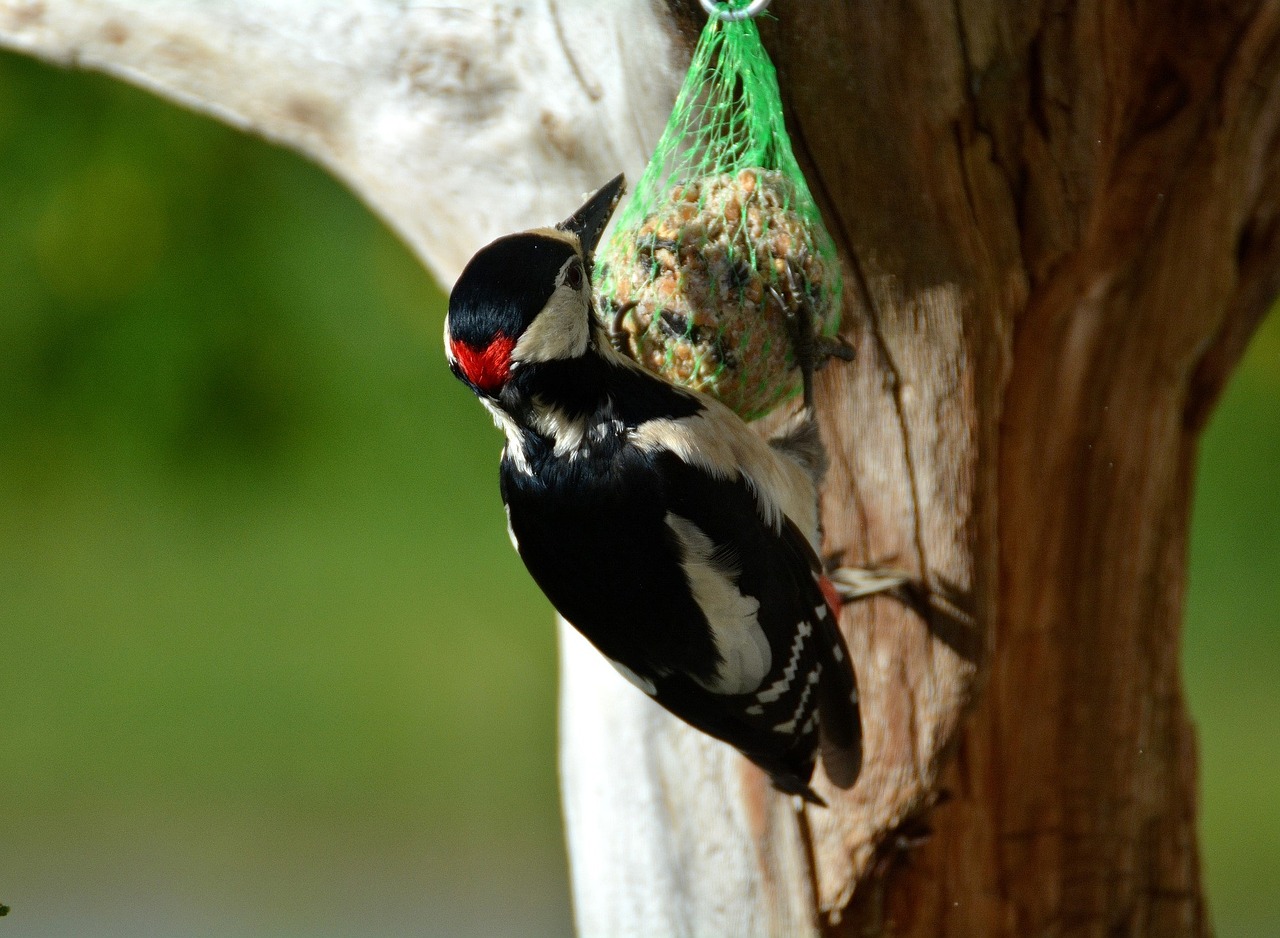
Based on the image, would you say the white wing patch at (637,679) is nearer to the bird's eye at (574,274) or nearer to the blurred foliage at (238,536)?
the bird's eye at (574,274)

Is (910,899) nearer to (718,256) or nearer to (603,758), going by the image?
(603,758)

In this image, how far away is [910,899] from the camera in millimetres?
1594

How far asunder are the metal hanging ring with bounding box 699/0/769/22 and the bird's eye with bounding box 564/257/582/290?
28cm

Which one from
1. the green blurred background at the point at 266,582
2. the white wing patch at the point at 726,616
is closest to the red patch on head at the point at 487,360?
the white wing patch at the point at 726,616

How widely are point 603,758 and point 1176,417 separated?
988mm

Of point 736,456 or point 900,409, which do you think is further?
point 900,409

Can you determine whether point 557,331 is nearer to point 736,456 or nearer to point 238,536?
A: point 736,456

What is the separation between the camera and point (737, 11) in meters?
1.10

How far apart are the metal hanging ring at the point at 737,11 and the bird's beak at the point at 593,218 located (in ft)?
0.65

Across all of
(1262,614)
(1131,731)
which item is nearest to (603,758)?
(1131,731)

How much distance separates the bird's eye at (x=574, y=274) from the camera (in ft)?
3.44

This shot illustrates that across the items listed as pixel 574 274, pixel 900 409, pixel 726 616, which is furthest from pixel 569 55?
pixel 726 616

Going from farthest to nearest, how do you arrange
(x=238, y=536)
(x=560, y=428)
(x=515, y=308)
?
(x=238, y=536), (x=560, y=428), (x=515, y=308)

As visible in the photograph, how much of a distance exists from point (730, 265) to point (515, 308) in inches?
10.7
